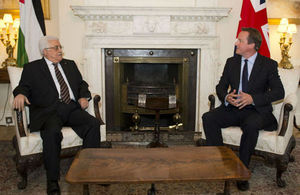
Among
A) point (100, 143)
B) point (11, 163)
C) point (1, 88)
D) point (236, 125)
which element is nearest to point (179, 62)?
point (236, 125)

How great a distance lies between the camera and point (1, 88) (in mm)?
4414

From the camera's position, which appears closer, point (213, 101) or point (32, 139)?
point (32, 139)

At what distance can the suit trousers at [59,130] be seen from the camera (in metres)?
2.38

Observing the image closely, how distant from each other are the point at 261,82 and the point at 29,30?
99.4 inches

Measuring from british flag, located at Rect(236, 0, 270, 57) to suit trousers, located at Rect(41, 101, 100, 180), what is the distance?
6.86ft

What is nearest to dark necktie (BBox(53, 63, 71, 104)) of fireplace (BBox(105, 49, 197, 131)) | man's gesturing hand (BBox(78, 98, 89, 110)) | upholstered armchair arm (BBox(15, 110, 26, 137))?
man's gesturing hand (BBox(78, 98, 89, 110))

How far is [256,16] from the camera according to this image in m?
3.49

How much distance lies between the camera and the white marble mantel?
361 cm

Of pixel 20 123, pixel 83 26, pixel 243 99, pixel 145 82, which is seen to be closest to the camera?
pixel 20 123

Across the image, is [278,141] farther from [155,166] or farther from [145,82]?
[145,82]

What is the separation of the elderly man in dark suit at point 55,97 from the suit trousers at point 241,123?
1.01 m

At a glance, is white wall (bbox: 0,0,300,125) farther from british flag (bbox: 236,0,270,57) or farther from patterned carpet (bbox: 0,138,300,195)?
patterned carpet (bbox: 0,138,300,195)

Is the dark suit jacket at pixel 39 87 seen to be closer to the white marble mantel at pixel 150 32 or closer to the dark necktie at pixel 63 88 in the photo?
the dark necktie at pixel 63 88

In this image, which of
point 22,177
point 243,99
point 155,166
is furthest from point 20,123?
point 243,99
